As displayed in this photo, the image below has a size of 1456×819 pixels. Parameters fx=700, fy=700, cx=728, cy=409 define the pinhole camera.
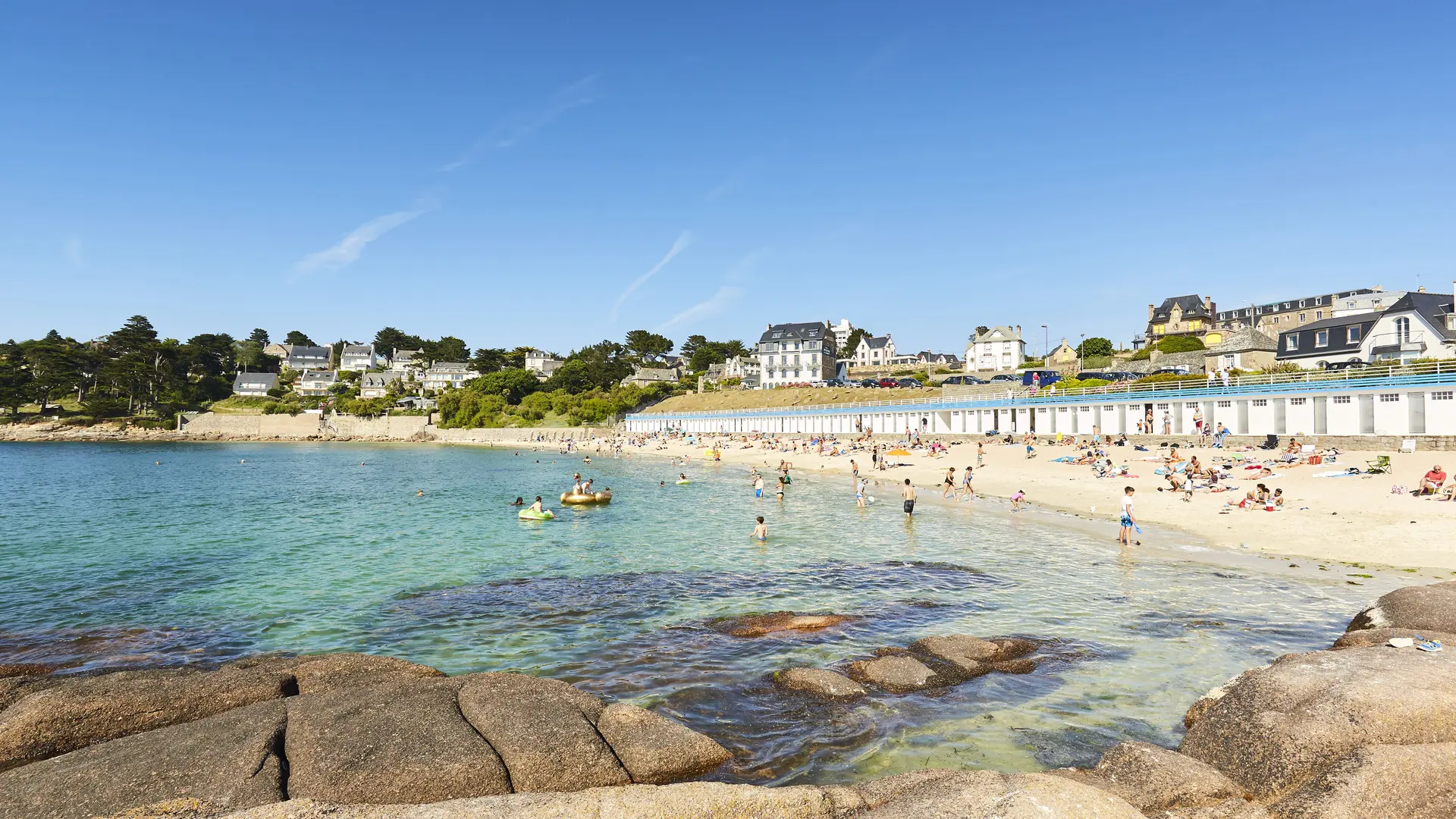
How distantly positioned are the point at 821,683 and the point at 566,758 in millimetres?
5050

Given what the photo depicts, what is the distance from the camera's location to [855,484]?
43.4 metres

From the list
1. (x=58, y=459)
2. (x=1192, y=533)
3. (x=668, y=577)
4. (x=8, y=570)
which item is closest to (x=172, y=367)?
(x=58, y=459)

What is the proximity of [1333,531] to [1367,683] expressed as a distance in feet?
64.6

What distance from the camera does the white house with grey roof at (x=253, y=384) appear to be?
149125mm

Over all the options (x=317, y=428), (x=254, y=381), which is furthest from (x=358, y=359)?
(x=317, y=428)

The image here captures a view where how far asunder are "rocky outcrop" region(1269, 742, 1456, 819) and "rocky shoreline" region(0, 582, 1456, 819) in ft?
0.05

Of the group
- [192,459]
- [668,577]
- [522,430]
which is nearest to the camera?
[668,577]

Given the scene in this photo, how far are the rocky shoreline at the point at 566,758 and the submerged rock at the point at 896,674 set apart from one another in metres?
3.62

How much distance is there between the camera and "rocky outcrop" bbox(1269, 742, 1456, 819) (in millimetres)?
5551

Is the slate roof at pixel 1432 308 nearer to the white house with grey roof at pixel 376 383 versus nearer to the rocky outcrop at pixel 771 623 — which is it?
the rocky outcrop at pixel 771 623

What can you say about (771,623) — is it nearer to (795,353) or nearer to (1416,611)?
(1416,611)

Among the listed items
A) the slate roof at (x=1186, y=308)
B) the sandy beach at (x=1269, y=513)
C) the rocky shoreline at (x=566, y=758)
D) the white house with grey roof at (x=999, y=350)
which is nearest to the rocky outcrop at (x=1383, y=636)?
the rocky shoreline at (x=566, y=758)

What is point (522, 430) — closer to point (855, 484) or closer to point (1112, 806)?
point (855, 484)

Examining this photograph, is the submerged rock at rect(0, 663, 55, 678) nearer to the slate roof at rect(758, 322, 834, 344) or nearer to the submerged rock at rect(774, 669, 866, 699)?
the submerged rock at rect(774, 669, 866, 699)
